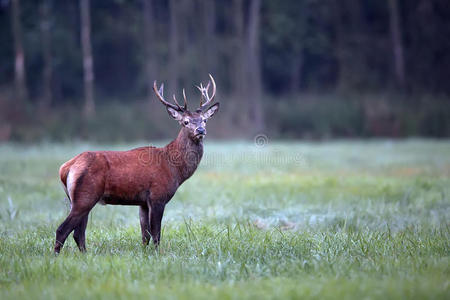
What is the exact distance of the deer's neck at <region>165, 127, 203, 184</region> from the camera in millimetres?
7566

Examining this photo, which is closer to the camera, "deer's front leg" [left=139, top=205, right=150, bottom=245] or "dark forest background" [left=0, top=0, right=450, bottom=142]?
"deer's front leg" [left=139, top=205, right=150, bottom=245]

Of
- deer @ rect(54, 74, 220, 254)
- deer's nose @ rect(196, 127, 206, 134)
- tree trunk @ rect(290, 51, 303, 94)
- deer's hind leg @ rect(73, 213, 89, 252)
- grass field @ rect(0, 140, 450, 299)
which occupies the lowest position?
grass field @ rect(0, 140, 450, 299)

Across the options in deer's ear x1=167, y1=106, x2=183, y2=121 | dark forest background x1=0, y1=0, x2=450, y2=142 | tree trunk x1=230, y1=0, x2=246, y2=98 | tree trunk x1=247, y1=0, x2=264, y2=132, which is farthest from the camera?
tree trunk x1=230, y1=0, x2=246, y2=98

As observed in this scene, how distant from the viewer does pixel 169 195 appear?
7180 mm

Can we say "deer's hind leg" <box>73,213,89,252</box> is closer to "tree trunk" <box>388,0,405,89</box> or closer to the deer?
the deer

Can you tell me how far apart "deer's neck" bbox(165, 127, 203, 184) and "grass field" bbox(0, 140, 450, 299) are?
66 centimetres

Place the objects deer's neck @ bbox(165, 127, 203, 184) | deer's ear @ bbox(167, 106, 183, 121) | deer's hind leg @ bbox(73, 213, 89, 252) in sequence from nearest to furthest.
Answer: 1. deer's hind leg @ bbox(73, 213, 89, 252)
2. deer's neck @ bbox(165, 127, 203, 184)
3. deer's ear @ bbox(167, 106, 183, 121)

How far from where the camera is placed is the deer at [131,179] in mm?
6598

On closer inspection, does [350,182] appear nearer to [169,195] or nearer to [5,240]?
[169,195]

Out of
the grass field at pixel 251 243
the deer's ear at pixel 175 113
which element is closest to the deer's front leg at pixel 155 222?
the grass field at pixel 251 243

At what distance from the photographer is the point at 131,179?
274 inches

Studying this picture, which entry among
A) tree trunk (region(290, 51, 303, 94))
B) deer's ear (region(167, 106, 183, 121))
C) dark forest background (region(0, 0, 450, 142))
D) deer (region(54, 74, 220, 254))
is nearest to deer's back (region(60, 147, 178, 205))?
deer (region(54, 74, 220, 254))

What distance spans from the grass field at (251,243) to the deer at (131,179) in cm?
32

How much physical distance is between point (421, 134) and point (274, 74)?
16.6 m
